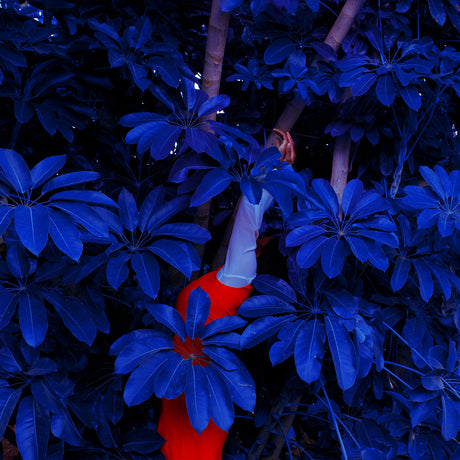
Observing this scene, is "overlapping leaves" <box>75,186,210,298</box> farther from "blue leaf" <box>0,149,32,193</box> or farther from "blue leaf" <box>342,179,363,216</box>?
"blue leaf" <box>342,179,363,216</box>

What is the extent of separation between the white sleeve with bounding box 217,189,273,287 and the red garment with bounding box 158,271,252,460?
28mm

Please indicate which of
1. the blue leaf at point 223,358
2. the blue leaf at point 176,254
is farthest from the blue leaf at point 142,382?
the blue leaf at point 176,254

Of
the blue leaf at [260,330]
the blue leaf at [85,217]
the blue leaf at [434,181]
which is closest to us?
the blue leaf at [85,217]

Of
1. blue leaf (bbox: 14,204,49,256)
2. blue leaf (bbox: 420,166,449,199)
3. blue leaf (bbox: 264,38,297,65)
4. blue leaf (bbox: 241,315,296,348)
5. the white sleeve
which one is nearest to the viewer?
blue leaf (bbox: 14,204,49,256)

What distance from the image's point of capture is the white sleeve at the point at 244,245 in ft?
4.17


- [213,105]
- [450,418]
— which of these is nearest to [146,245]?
[213,105]

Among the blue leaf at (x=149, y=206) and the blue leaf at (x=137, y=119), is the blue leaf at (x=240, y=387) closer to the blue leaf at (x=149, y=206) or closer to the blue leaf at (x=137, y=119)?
the blue leaf at (x=149, y=206)

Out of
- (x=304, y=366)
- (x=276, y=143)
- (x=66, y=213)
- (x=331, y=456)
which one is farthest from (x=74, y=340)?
(x=331, y=456)

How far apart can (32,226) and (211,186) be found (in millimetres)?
431

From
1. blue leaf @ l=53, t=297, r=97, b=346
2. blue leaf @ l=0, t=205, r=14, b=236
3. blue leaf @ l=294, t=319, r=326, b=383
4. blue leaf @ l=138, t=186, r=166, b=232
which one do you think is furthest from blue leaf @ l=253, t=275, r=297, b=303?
blue leaf @ l=0, t=205, r=14, b=236

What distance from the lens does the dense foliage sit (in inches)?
43.5

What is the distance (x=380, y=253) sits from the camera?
1.18 metres

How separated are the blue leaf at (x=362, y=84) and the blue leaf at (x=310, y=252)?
517 mm

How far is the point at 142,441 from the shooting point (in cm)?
130
